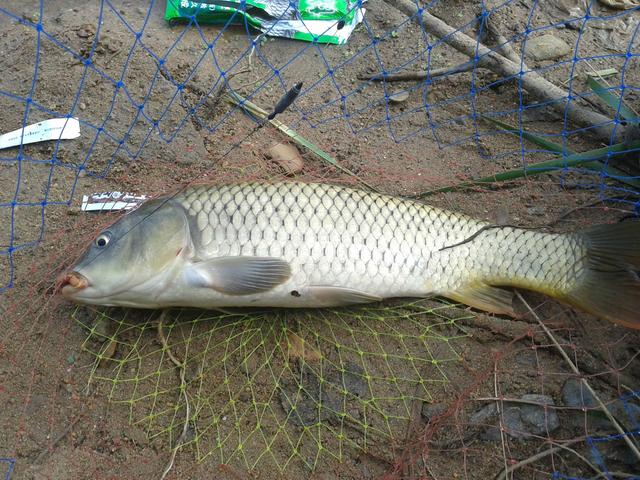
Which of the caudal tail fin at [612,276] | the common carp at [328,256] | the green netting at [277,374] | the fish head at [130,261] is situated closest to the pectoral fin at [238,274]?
the common carp at [328,256]

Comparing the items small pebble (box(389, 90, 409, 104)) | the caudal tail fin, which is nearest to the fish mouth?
the caudal tail fin

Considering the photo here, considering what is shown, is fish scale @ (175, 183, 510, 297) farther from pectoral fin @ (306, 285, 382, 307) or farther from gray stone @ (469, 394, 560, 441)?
gray stone @ (469, 394, 560, 441)

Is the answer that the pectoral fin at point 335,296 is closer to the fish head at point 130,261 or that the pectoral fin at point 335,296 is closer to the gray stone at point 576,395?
the fish head at point 130,261

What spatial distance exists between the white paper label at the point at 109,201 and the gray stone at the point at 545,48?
2689mm

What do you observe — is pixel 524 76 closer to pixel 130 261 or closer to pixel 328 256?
pixel 328 256

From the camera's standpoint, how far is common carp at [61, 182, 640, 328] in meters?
2.25

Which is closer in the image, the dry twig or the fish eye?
the dry twig

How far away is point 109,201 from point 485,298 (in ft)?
6.16

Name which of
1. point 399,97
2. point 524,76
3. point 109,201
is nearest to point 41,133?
point 109,201

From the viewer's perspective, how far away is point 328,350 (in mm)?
2457

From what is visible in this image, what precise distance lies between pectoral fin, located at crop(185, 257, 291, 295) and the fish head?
0.11 metres

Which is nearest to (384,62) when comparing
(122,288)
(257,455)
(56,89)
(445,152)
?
(445,152)

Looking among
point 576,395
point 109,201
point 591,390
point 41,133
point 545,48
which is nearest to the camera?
point 591,390

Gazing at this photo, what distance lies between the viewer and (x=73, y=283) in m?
2.21
